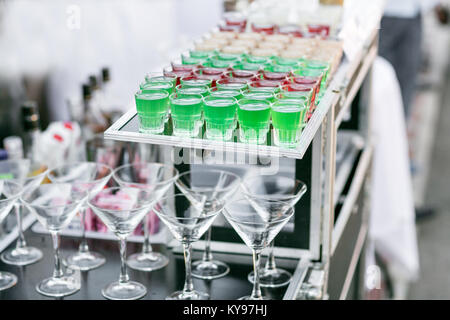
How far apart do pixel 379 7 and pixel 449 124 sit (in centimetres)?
410

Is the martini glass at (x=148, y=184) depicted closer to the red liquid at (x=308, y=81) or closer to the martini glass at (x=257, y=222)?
the martini glass at (x=257, y=222)

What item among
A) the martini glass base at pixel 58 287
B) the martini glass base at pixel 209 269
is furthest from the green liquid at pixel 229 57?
the martini glass base at pixel 58 287

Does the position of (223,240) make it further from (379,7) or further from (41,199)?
(379,7)

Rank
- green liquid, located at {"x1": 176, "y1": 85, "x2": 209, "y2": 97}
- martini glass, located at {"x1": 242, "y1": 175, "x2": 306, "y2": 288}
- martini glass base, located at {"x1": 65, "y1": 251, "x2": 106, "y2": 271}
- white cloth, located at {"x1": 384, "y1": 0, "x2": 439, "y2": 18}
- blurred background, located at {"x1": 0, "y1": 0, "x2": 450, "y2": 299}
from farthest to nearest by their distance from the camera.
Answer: white cloth, located at {"x1": 384, "y1": 0, "x2": 439, "y2": 18}
blurred background, located at {"x1": 0, "y1": 0, "x2": 450, "y2": 299}
martini glass base, located at {"x1": 65, "y1": 251, "x2": 106, "y2": 271}
martini glass, located at {"x1": 242, "y1": 175, "x2": 306, "y2": 288}
green liquid, located at {"x1": 176, "y1": 85, "x2": 209, "y2": 97}

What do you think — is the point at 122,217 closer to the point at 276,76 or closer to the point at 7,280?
the point at 7,280

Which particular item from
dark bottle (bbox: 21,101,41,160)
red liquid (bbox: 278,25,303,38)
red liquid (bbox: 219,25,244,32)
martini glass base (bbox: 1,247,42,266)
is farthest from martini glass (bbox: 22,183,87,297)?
red liquid (bbox: 278,25,303,38)

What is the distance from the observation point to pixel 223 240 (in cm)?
192

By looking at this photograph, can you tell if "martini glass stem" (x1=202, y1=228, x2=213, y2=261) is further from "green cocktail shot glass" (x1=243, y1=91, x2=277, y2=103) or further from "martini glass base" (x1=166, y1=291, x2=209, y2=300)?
"green cocktail shot glass" (x1=243, y1=91, x2=277, y2=103)

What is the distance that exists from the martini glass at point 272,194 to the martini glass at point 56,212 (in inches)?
17.9

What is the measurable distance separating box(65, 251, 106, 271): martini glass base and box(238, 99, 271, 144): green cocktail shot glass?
66 centimetres

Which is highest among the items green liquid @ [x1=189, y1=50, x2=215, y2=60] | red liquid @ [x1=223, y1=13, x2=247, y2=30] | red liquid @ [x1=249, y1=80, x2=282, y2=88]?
red liquid @ [x1=223, y1=13, x2=247, y2=30]

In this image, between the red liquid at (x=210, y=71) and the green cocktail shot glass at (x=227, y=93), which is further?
the red liquid at (x=210, y=71)

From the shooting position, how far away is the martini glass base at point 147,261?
71.0 inches

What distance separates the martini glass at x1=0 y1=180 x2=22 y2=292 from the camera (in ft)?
5.50
